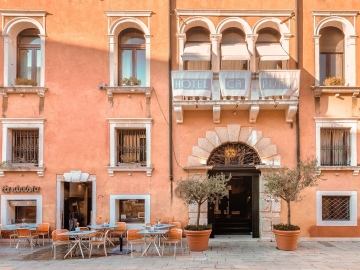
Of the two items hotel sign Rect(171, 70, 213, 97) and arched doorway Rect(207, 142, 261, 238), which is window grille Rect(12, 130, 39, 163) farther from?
arched doorway Rect(207, 142, 261, 238)

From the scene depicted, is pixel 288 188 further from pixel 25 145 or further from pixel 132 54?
pixel 25 145

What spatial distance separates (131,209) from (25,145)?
4.81 metres

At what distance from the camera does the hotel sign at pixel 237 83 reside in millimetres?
13047

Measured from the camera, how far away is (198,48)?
13.7 metres

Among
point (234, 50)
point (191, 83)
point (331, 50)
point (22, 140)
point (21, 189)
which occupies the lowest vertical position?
point (21, 189)

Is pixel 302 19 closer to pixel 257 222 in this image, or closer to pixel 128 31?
pixel 128 31

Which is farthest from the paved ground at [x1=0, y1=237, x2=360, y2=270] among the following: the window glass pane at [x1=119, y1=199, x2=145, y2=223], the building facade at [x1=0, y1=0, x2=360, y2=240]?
the window glass pane at [x1=119, y1=199, x2=145, y2=223]

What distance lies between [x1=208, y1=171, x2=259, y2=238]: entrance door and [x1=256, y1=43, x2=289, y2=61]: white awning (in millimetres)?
4415

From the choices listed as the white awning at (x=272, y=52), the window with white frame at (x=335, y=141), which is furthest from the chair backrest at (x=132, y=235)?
the white awning at (x=272, y=52)

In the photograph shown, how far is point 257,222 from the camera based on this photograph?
44.9 feet

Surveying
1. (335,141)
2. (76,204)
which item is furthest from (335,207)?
(76,204)

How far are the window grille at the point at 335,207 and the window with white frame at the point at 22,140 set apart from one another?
1086cm

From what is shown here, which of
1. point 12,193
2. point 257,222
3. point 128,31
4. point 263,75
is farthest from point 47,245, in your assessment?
point 263,75

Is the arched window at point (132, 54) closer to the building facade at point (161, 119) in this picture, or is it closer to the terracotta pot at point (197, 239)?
the building facade at point (161, 119)
